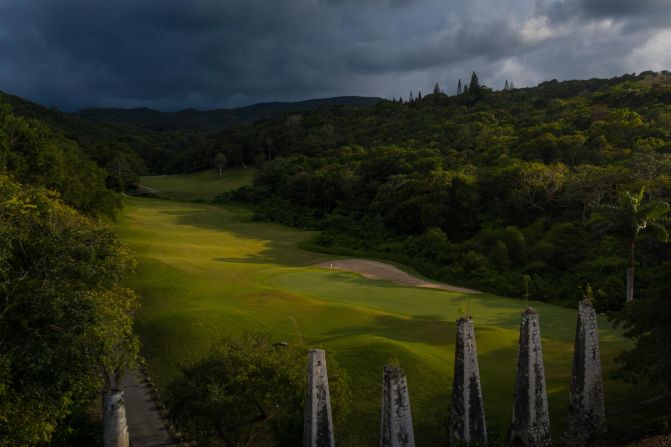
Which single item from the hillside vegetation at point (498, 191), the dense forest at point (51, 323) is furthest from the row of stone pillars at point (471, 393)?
the hillside vegetation at point (498, 191)

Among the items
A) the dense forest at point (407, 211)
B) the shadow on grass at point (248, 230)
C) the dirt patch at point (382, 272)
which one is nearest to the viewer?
the dense forest at point (407, 211)

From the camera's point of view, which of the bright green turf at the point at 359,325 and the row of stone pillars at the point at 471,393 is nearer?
the row of stone pillars at the point at 471,393

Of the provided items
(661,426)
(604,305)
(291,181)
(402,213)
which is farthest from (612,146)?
(661,426)

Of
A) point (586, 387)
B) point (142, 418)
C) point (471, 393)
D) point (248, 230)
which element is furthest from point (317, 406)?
point (248, 230)

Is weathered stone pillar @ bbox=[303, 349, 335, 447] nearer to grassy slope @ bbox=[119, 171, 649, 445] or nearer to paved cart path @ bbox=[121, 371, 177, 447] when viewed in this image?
grassy slope @ bbox=[119, 171, 649, 445]

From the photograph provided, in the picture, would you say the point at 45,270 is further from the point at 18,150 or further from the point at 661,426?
the point at 18,150

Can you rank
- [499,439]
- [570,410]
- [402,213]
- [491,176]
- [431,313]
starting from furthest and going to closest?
[402,213]
[491,176]
[431,313]
[570,410]
[499,439]

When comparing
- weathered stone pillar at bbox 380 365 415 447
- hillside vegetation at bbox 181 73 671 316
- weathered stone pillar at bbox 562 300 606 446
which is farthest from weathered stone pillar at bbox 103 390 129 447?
hillside vegetation at bbox 181 73 671 316

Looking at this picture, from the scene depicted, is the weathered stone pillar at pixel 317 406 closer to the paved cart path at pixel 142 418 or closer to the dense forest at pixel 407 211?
the dense forest at pixel 407 211
